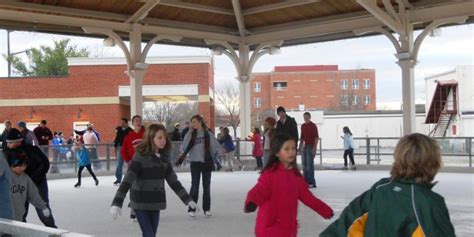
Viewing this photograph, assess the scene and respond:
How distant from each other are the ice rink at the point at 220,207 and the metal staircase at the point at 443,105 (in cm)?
2544

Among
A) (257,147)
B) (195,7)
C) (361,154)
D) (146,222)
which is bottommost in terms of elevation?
(361,154)

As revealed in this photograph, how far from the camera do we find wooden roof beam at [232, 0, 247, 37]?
18094 millimetres

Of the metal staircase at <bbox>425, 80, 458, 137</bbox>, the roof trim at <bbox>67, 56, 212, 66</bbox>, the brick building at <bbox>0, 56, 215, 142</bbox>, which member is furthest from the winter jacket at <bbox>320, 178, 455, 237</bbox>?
the metal staircase at <bbox>425, 80, 458, 137</bbox>

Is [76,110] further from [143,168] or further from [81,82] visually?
[143,168]

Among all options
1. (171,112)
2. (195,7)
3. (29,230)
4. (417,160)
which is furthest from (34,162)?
(171,112)

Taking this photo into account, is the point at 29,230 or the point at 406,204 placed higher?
the point at 406,204

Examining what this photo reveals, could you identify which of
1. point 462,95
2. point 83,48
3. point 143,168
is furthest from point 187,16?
point 83,48

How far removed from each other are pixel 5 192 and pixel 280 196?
2286mm

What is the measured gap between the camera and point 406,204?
267 centimetres

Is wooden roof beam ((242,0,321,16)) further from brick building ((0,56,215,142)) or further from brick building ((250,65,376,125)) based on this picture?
brick building ((250,65,376,125))

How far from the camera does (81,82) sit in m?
34.3

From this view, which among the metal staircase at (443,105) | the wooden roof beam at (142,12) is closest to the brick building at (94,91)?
the wooden roof beam at (142,12)

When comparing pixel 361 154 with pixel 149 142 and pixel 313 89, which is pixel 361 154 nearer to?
pixel 149 142

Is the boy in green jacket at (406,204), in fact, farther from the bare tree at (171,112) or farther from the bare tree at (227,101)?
the bare tree at (227,101)
